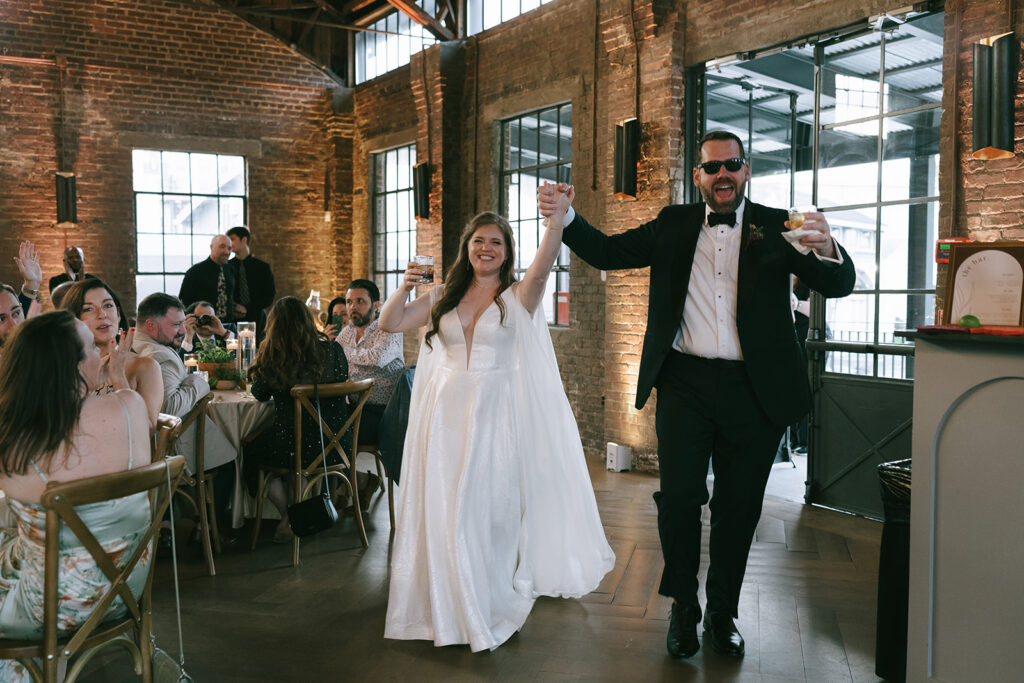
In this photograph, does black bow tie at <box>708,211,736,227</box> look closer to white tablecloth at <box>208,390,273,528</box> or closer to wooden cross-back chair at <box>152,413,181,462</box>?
wooden cross-back chair at <box>152,413,181,462</box>

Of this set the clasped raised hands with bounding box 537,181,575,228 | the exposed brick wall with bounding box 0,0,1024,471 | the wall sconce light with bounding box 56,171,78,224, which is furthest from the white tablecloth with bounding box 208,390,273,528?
the wall sconce light with bounding box 56,171,78,224

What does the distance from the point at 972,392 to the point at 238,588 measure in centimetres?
Answer: 312

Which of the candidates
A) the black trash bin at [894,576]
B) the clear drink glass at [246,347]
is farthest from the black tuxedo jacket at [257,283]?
the black trash bin at [894,576]

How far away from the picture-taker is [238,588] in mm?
4000

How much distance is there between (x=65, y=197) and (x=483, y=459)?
866 centimetres

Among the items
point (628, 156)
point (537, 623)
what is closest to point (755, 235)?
point (537, 623)

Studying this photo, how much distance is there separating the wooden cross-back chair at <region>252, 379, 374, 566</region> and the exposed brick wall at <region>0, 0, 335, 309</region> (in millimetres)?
6972

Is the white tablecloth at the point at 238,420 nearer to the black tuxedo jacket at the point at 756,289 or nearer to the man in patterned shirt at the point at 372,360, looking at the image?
the man in patterned shirt at the point at 372,360

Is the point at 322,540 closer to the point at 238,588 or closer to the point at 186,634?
the point at 238,588

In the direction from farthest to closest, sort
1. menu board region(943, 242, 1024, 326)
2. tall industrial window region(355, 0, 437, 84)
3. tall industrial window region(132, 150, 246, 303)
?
tall industrial window region(132, 150, 246, 303) < tall industrial window region(355, 0, 437, 84) < menu board region(943, 242, 1024, 326)

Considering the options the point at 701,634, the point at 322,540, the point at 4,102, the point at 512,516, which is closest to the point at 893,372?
the point at 701,634

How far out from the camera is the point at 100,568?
2270 millimetres

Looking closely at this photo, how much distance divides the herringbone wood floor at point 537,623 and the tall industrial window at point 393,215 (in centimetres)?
655

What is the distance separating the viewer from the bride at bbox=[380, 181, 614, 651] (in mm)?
3221
